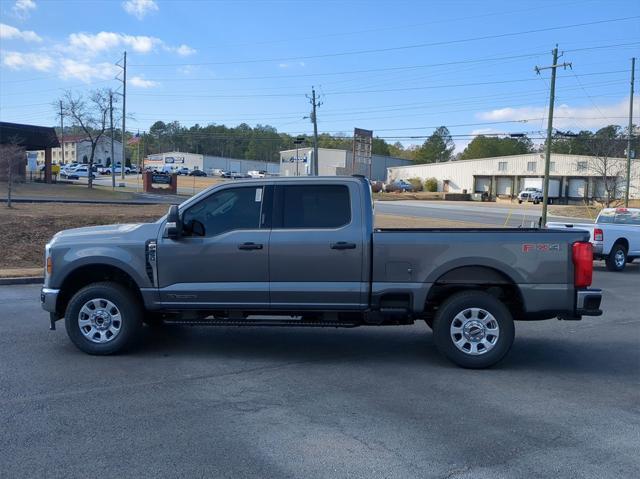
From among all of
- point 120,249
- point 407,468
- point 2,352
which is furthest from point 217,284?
point 407,468

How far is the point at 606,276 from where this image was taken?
16141 mm

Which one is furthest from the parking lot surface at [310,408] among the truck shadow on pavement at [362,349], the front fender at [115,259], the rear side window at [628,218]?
the rear side window at [628,218]

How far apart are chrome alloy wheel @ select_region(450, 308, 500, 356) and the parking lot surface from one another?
263 millimetres

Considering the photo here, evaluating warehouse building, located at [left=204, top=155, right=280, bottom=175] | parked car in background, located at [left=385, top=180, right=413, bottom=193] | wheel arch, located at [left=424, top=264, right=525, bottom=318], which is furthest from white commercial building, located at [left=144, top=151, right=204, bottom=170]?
wheel arch, located at [left=424, top=264, right=525, bottom=318]

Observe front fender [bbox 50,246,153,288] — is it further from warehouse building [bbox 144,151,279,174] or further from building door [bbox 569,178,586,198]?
warehouse building [bbox 144,151,279,174]

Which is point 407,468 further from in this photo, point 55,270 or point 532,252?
point 55,270

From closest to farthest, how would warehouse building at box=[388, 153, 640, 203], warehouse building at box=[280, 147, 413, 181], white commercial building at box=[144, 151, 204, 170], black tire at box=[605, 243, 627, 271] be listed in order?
black tire at box=[605, 243, 627, 271] < warehouse building at box=[388, 153, 640, 203] < warehouse building at box=[280, 147, 413, 181] < white commercial building at box=[144, 151, 204, 170]

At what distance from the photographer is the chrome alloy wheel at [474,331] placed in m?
6.89

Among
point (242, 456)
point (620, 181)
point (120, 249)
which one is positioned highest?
point (620, 181)

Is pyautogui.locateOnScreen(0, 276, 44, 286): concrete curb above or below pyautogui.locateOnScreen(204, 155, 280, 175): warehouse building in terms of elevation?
below

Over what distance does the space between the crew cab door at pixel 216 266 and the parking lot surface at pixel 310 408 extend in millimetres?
721

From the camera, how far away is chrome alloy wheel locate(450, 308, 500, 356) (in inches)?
271

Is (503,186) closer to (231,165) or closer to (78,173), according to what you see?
(78,173)

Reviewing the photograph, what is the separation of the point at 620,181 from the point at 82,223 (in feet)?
180
